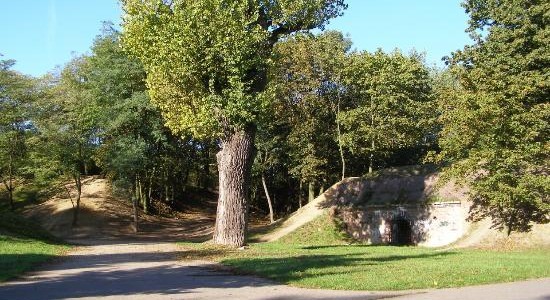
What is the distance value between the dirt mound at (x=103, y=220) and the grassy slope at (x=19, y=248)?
9.73 metres

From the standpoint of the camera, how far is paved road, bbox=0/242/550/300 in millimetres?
9547

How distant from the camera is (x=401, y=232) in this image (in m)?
34.3

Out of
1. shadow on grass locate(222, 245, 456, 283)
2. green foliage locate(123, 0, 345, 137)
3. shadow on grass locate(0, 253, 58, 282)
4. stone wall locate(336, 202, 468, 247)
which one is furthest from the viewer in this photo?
stone wall locate(336, 202, 468, 247)

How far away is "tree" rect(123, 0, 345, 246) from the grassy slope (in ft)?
22.7

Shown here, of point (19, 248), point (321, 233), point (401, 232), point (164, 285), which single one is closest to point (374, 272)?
point (164, 285)

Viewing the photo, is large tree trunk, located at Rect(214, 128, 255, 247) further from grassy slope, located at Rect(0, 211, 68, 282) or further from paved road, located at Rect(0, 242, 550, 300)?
grassy slope, located at Rect(0, 211, 68, 282)

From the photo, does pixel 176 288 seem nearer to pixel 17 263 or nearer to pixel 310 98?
pixel 17 263

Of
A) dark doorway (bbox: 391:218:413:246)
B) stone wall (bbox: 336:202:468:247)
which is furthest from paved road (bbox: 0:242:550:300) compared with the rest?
dark doorway (bbox: 391:218:413:246)

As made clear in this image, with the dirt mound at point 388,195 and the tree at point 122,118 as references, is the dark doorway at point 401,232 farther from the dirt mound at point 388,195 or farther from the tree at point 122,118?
the tree at point 122,118

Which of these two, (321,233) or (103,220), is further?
(103,220)

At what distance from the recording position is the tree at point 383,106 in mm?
42219

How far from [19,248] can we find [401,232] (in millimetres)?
23330

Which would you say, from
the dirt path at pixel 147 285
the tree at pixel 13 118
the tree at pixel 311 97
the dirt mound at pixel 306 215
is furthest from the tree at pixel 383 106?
the dirt path at pixel 147 285

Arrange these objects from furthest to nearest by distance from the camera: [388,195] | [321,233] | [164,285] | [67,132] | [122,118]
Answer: [67,132], [122,118], [388,195], [321,233], [164,285]
